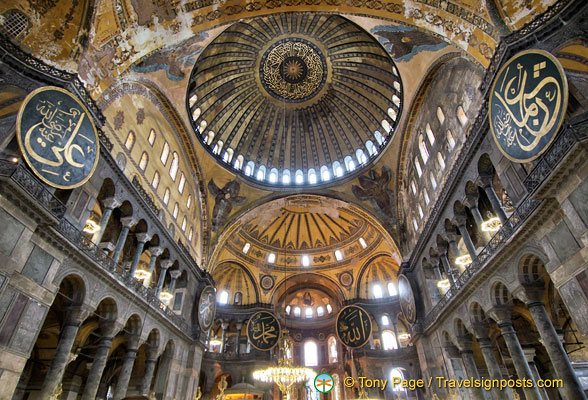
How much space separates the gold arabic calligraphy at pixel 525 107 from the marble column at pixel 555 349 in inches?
156

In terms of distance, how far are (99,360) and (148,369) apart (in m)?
2.87

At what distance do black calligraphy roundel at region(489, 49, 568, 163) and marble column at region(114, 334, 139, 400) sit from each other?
12.6m

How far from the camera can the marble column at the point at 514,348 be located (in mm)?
8289

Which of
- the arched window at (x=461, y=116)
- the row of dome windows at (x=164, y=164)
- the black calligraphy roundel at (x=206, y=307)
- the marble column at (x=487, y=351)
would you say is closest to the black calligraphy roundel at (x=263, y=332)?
the black calligraphy roundel at (x=206, y=307)

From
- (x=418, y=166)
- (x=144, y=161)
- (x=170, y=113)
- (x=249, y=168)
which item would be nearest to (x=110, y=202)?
(x=144, y=161)

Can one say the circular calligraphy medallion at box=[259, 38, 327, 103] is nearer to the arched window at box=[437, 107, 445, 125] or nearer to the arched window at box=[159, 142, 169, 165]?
the arched window at box=[159, 142, 169, 165]

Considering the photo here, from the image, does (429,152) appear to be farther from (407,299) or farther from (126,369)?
(126,369)

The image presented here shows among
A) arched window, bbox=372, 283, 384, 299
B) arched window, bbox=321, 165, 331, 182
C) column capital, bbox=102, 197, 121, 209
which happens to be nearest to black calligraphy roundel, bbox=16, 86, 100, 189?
column capital, bbox=102, 197, 121, 209

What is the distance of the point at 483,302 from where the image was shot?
10086mm

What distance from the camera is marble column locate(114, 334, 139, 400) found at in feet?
33.9

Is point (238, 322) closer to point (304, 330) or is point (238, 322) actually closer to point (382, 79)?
point (304, 330)

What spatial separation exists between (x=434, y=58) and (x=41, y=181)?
1267 cm

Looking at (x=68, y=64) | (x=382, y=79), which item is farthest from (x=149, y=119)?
(x=382, y=79)

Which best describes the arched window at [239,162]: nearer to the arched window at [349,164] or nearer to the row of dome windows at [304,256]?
the row of dome windows at [304,256]
